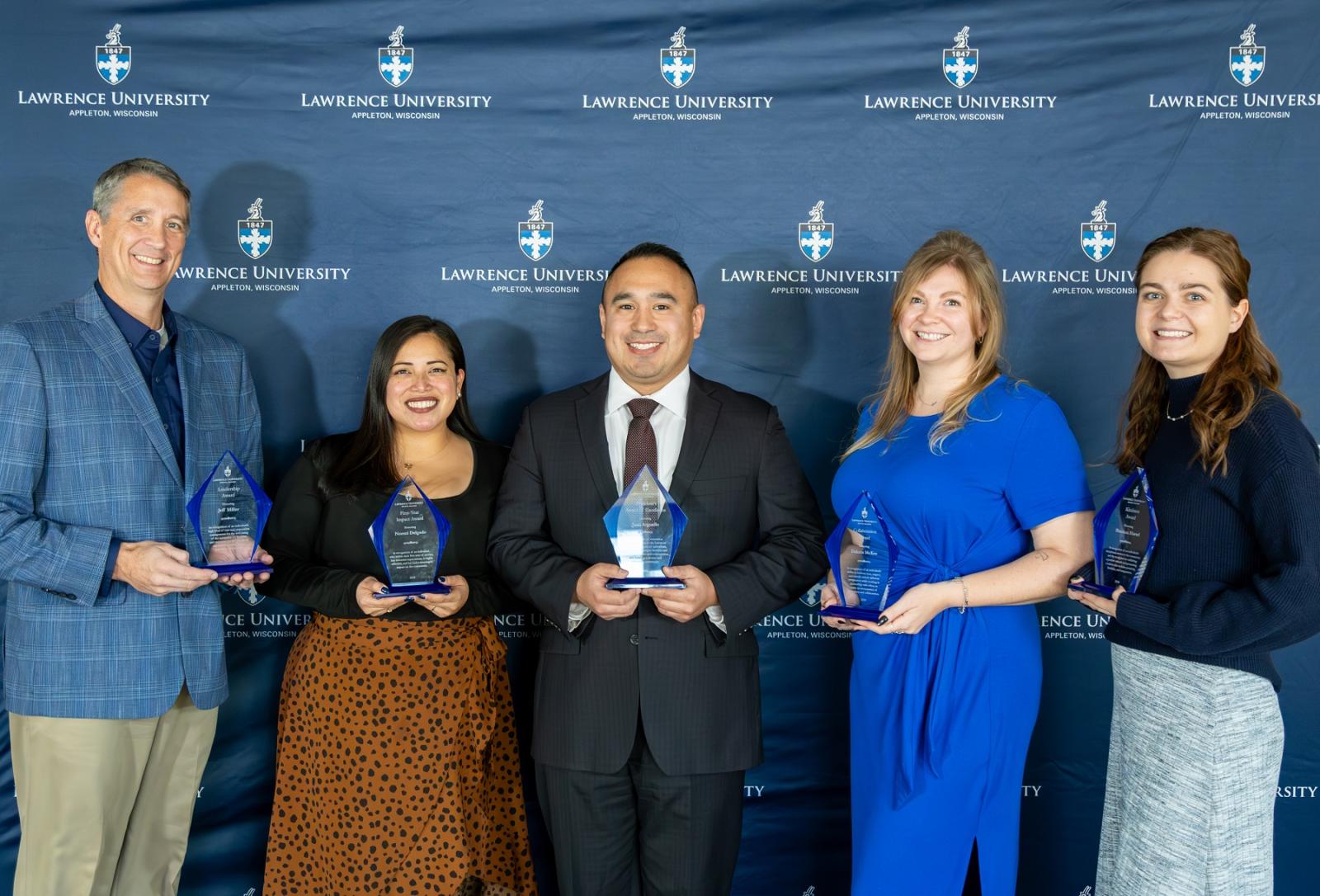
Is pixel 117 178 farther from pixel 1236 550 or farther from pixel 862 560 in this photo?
pixel 1236 550

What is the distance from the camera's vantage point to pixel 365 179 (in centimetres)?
324

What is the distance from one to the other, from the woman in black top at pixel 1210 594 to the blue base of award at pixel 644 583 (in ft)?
2.82

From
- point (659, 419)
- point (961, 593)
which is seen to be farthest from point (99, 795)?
point (961, 593)

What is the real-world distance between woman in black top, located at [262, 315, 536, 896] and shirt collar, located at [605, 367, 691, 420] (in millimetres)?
434

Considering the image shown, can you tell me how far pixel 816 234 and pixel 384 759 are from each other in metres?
1.98

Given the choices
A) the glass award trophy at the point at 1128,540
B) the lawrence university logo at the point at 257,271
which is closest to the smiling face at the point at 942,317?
the glass award trophy at the point at 1128,540

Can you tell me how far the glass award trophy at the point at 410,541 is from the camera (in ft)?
7.74

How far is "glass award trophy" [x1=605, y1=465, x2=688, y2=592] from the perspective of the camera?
2.21 meters

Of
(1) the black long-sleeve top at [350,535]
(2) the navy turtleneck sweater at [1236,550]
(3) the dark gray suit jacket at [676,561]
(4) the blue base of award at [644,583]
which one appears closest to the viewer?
(2) the navy turtleneck sweater at [1236,550]

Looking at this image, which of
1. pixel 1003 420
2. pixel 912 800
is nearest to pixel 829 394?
pixel 1003 420

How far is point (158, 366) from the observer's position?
253cm

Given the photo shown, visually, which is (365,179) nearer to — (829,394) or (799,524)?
(829,394)

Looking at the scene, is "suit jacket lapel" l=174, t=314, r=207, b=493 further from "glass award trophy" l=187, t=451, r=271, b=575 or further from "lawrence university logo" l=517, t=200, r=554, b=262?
"lawrence university logo" l=517, t=200, r=554, b=262

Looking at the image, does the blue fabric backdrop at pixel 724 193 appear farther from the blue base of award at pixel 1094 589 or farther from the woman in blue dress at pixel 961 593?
the blue base of award at pixel 1094 589
